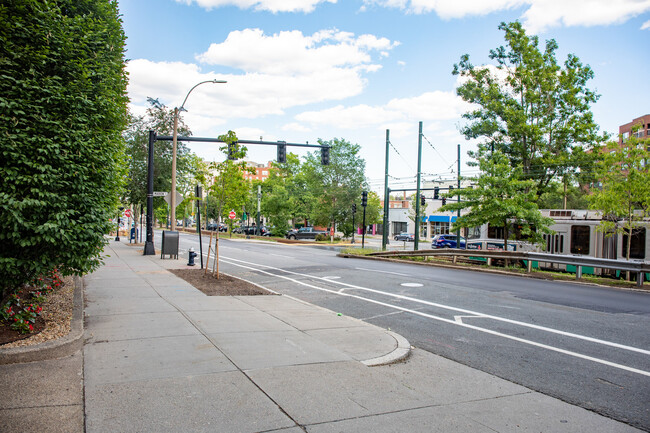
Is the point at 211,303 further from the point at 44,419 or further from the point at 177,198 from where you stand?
the point at 177,198

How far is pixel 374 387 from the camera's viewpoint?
4.80 m

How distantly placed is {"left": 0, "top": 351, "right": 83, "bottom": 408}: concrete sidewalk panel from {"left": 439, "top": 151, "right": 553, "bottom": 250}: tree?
17.9 meters

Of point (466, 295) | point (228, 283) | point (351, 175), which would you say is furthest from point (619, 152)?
point (351, 175)

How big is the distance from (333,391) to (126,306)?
533 centimetres

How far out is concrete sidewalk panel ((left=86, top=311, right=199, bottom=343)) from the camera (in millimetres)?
6344

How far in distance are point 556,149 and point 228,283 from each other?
23.2m

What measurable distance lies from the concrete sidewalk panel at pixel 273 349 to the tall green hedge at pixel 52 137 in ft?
7.15

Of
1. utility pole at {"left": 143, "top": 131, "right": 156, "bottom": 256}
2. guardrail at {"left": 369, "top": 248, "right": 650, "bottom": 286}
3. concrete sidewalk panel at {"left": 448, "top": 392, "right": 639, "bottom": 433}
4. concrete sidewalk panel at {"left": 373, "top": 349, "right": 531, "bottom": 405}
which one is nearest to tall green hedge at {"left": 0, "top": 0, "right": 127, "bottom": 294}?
concrete sidewalk panel at {"left": 373, "top": 349, "right": 531, "bottom": 405}

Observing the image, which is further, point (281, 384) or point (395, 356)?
point (395, 356)

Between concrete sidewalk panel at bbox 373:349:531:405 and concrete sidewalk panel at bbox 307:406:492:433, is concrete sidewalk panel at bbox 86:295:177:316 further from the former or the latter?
concrete sidewalk panel at bbox 307:406:492:433

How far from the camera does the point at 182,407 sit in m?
4.05

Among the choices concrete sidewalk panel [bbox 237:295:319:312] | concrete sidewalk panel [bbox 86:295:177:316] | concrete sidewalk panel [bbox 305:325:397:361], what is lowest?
concrete sidewalk panel [bbox 237:295:319:312]

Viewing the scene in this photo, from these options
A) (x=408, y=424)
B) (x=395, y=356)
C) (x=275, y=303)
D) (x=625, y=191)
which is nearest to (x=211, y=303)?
(x=275, y=303)

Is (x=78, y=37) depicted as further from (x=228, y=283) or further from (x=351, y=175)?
(x=351, y=175)
